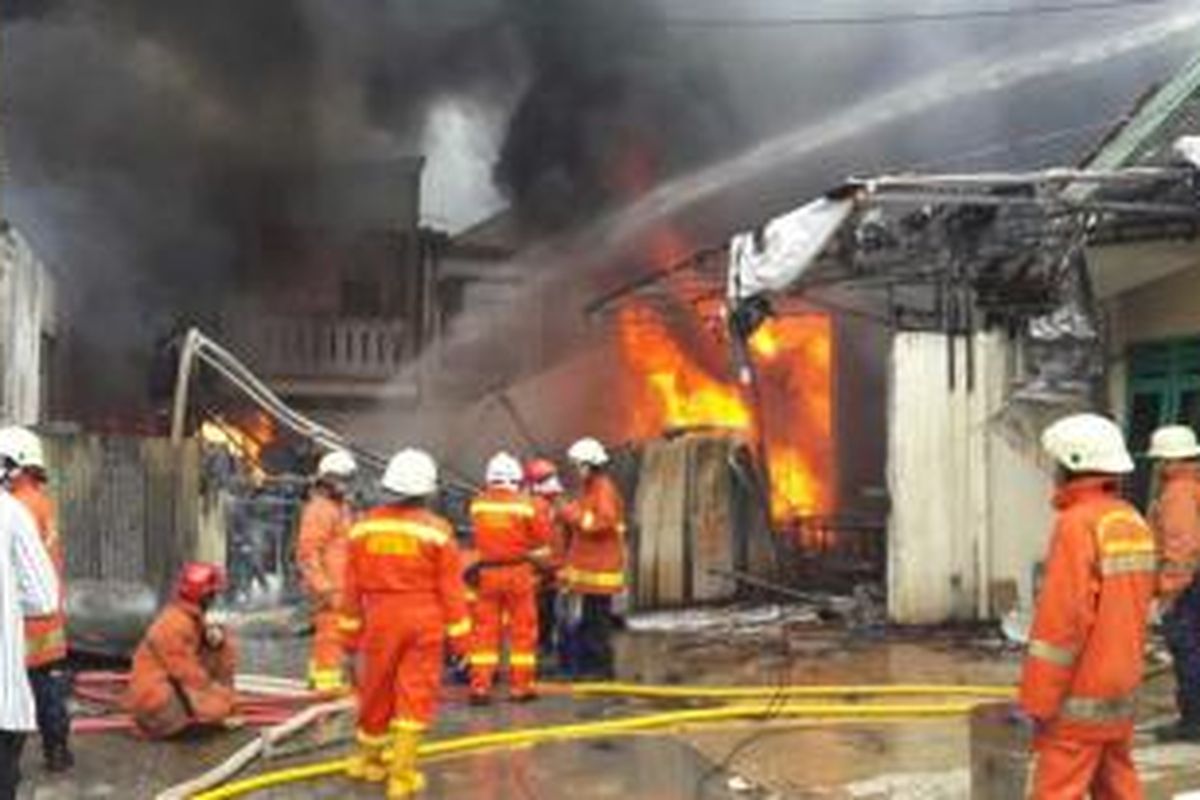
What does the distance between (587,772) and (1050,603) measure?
3.44m

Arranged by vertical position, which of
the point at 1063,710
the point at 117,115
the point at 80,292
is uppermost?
the point at 117,115

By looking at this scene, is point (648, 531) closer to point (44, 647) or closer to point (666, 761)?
point (666, 761)

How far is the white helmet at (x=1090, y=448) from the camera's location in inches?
221

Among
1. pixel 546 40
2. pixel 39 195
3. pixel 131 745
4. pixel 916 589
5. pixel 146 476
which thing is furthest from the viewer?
pixel 546 40

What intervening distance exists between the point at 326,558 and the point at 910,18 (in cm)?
1592

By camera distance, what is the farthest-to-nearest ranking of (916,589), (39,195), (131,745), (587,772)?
(39,195) → (916,589) → (131,745) → (587,772)

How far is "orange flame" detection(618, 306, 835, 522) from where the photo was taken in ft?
68.2

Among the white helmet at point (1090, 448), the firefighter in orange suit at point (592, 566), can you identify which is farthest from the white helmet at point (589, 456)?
the white helmet at point (1090, 448)

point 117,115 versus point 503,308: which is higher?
point 117,115

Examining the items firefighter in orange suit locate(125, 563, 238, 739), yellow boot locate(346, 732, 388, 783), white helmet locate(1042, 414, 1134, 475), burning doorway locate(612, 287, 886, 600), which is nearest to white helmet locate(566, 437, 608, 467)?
firefighter in orange suit locate(125, 563, 238, 739)

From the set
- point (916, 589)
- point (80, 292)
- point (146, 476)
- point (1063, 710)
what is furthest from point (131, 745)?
point (80, 292)

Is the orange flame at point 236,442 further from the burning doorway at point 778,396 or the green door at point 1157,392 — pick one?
the green door at point 1157,392

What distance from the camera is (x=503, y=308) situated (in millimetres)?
26516

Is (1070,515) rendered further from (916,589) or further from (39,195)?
(39,195)
